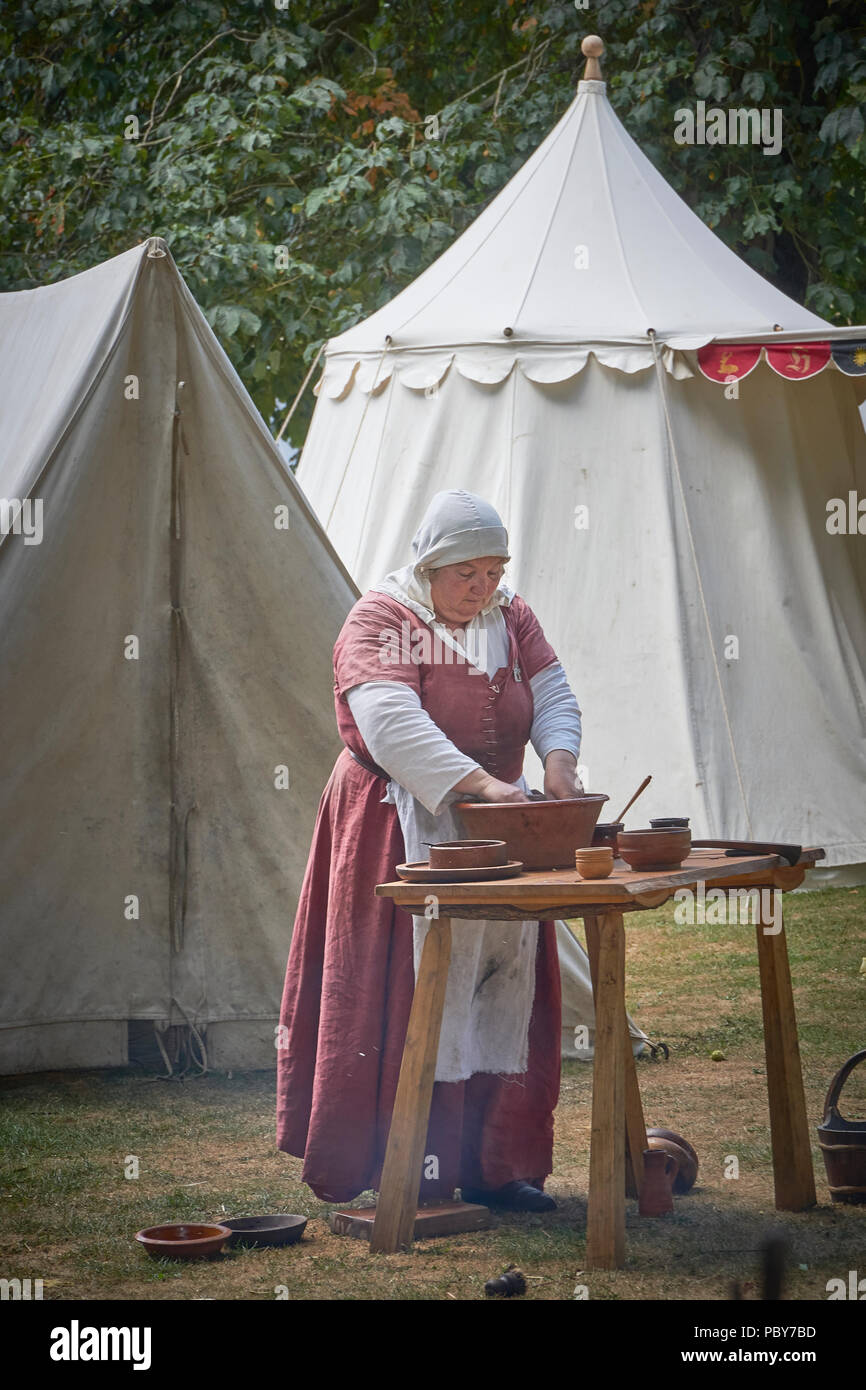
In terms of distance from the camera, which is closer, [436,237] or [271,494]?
[271,494]

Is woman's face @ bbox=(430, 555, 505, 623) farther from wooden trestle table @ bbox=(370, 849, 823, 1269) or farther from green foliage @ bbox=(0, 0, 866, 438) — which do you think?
green foliage @ bbox=(0, 0, 866, 438)

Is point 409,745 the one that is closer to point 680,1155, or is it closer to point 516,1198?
point 516,1198

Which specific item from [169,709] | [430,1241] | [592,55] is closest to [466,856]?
[430,1241]

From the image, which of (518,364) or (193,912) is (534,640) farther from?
(518,364)

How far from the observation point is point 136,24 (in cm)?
1109

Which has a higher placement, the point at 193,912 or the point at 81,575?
the point at 81,575

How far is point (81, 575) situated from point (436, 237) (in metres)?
6.09

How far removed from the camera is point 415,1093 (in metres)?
3.02

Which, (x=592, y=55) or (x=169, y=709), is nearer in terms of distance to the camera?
(x=169, y=709)

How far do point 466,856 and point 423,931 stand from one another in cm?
37

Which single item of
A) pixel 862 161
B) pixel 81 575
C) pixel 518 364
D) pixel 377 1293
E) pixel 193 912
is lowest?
pixel 377 1293

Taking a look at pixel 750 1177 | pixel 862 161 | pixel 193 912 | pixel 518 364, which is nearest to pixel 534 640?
pixel 750 1177

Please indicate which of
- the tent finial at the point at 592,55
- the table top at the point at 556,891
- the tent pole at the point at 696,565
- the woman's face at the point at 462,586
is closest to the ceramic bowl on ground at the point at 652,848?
the table top at the point at 556,891
